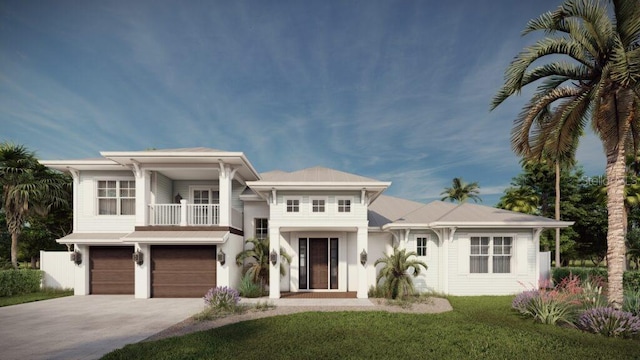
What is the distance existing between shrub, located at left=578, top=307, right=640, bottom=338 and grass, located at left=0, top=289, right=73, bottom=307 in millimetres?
18321

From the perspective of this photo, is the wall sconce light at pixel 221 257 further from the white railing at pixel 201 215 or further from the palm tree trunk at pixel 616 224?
the palm tree trunk at pixel 616 224

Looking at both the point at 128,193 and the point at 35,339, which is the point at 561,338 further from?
the point at 128,193

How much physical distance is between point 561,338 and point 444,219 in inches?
267

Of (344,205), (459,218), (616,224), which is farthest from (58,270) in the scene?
(616,224)

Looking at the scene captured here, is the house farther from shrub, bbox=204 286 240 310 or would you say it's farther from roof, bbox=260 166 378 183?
shrub, bbox=204 286 240 310

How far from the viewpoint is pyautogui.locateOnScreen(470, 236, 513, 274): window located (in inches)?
540

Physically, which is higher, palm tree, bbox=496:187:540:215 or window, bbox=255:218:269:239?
palm tree, bbox=496:187:540:215

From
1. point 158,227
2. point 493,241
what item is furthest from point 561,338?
point 158,227

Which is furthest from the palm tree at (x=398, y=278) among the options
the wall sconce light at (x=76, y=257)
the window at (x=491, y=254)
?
the wall sconce light at (x=76, y=257)

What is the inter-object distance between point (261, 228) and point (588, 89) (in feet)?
43.3

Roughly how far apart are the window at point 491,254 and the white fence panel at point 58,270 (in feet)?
58.9

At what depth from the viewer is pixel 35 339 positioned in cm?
764

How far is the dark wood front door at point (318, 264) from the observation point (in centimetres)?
1453

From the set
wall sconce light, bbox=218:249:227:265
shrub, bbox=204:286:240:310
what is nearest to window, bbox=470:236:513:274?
shrub, bbox=204:286:240:310
